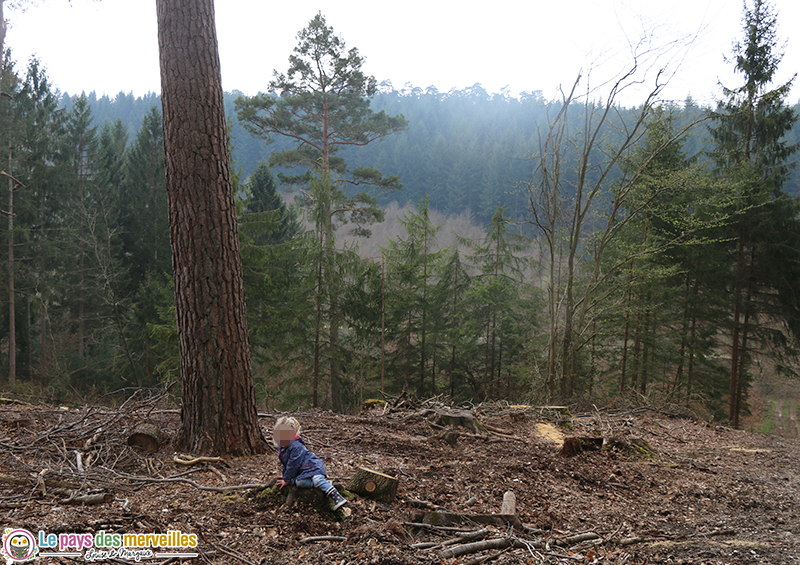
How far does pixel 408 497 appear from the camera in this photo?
339cm

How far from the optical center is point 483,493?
370 cm

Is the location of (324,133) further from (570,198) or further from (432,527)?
(432,527)

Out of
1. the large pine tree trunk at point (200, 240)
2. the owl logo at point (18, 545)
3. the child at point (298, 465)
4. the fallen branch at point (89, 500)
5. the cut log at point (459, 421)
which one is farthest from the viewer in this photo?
the cut log at point (459, 421)

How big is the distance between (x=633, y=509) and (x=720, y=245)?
15.0 meters

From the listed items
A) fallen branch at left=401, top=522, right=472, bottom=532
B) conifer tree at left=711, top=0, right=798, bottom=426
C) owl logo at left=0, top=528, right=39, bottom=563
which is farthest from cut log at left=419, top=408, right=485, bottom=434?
conifer tree at left=711, top=0, right=798, bottom=426

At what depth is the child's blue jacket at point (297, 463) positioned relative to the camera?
294 centimetres

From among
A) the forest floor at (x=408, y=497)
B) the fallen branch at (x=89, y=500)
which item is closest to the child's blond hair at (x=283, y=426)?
the forest floor at (x=408, y=497)

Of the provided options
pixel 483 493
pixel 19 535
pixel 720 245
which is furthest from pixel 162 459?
pixel 720 245

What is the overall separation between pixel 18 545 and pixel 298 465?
4.72 ft

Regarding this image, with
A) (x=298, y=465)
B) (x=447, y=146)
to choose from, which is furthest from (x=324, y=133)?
(x=447, y=146)

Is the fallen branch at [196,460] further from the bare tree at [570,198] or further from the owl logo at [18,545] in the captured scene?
the bare tree at [570,198]

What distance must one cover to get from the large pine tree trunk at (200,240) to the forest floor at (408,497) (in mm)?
387

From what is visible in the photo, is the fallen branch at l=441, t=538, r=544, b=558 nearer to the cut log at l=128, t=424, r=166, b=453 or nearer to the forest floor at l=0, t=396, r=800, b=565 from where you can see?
the forest floor at l=0, t=396, r=800, b=565

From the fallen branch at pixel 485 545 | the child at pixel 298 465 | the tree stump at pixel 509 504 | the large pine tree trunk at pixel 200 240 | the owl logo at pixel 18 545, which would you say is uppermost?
the large pine tree trunk at pixel 200 240
